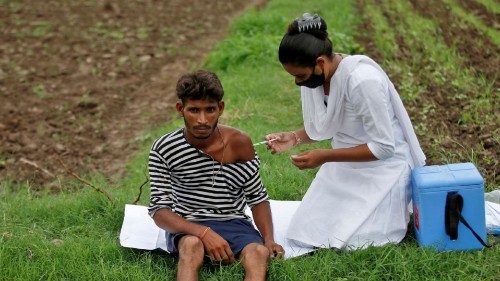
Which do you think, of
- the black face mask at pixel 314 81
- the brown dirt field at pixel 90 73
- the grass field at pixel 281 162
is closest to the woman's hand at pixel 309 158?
the black face mask at pixel 314 81

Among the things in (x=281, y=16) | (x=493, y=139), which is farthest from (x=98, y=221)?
(x=281, y=16)

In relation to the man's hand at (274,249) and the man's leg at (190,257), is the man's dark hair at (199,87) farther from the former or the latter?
the man's hand at (274,249)

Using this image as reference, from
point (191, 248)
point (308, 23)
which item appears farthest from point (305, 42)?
point (191, 248)

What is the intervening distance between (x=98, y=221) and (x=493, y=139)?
285cm

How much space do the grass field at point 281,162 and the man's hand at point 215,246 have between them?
0.06 meters

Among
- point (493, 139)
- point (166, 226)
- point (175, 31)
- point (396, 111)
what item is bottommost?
point (175, 31)

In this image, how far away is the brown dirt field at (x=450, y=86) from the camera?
5473 millimetres

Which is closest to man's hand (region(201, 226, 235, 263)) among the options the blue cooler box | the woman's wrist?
the woman's wrist

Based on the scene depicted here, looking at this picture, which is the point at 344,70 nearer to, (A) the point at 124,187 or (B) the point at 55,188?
(A) the point at 124,187

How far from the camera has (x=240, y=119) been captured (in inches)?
267

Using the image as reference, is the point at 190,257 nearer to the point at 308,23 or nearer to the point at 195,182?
the point at 195,182

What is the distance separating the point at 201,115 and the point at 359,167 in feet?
3.06

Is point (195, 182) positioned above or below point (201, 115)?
below

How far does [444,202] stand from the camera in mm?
3809
